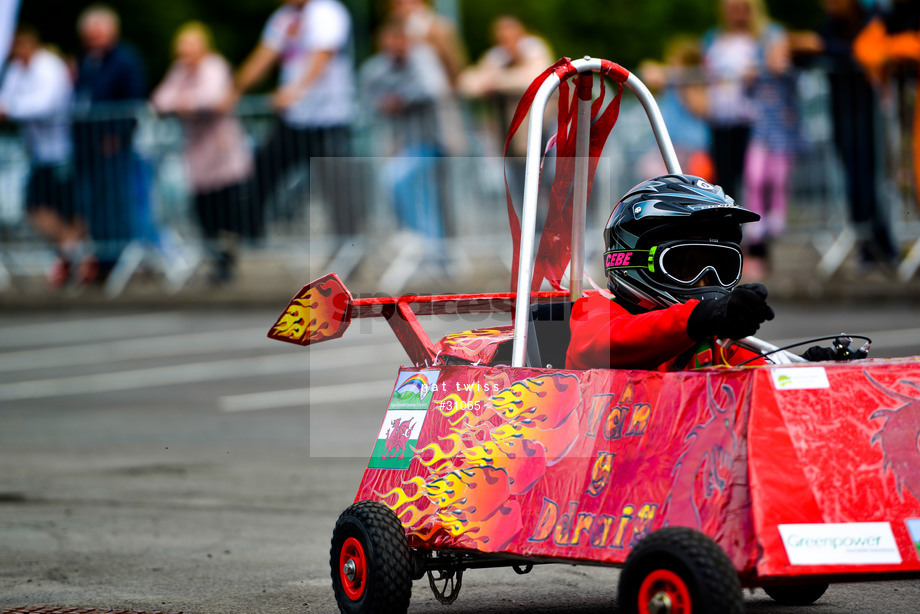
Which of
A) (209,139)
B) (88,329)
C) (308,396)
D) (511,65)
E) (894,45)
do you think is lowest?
(88,329)

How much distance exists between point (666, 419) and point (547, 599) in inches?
53.6

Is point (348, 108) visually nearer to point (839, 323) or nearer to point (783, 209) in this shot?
point (783, 209)

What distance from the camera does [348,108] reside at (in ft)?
48.8

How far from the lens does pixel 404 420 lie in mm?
4820

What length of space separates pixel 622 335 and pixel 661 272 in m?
0.25

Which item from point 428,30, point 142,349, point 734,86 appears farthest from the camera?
point 428,30

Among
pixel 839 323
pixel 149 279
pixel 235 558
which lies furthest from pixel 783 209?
pixel 235 558

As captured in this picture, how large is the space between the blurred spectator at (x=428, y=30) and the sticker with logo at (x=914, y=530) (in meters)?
11.3

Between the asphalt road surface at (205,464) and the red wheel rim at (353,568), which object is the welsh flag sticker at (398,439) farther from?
the asphalt road surface at (205,464)

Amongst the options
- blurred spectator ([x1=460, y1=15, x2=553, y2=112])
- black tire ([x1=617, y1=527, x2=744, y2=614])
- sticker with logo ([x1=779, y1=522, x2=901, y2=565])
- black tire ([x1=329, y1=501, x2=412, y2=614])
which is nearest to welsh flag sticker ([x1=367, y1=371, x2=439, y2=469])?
black tire ([x1=329, y1=501, x2=412, y2=614])

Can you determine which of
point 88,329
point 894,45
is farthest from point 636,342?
point 88,329

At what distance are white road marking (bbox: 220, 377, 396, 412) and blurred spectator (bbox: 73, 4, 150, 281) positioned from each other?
20.1 feet

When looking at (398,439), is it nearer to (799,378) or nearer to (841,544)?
(799,378)

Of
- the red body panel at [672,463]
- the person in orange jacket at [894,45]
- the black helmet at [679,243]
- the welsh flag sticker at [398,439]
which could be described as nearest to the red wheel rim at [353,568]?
the red body panel at [672,463]
